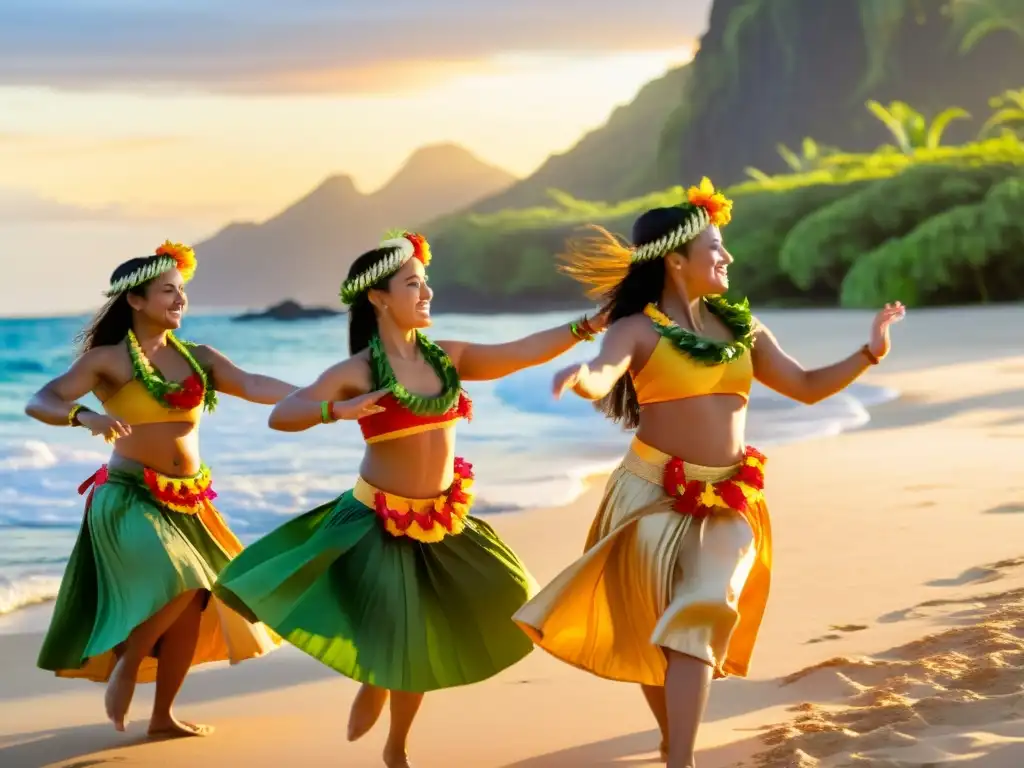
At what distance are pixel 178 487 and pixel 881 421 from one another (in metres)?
Result: 7.93

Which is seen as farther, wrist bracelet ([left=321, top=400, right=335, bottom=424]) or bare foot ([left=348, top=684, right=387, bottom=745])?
bare foot ([left=348, top=684, right=387, bottom=745])

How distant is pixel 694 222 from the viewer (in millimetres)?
4637

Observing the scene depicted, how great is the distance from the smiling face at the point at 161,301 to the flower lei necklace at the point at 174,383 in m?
0.07

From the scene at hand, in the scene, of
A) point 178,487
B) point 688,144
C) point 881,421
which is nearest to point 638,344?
point 178,487

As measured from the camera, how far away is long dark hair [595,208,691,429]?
4.65 m

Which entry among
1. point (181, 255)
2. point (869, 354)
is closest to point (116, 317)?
point (181, 255)

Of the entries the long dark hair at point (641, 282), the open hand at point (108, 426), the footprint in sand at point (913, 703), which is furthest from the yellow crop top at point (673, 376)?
the open hand at point (108, 426)

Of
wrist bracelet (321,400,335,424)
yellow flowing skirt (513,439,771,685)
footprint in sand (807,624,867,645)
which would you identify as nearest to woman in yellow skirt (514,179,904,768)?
yellow flowing skirt (513,439,771,685)

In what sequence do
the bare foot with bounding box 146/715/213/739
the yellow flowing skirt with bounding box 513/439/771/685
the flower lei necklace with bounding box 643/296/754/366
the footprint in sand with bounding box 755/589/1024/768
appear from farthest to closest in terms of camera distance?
the bare foot with bounding box 146/715/213/739 → the flower lei necklace with bounding box 643/296/754/366 → the yellow flowing skirt with bounding box 513/439/771/685 → the footprint in sand with bounding box 755/589/1024/768

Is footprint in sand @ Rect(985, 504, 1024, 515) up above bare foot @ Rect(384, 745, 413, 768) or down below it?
below

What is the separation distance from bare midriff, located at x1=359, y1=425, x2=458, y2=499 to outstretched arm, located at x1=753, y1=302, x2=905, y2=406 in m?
0.88

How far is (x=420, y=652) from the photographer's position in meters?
4.42

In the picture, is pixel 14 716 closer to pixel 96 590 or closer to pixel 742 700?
pixel 96 590

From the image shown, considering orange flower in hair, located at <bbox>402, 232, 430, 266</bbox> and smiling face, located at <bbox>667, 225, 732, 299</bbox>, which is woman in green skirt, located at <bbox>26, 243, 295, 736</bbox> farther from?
smiling face, located at <bbox>667, 225, 732, 299</bbox>
